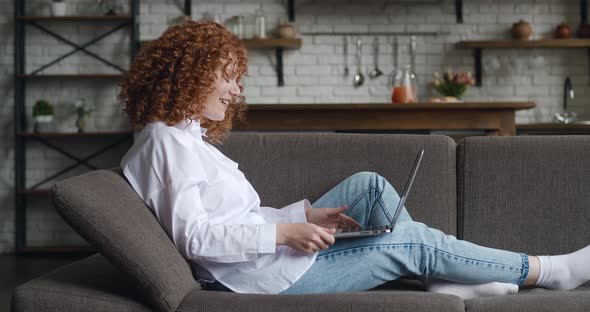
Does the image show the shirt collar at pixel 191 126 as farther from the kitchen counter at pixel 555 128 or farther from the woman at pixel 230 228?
the kitchen counter at pixel 555 128

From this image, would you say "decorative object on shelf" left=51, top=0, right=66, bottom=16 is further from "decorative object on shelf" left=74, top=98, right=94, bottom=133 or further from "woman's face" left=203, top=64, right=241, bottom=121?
"woman's face" left=203, top=64, right=241, bottom=121

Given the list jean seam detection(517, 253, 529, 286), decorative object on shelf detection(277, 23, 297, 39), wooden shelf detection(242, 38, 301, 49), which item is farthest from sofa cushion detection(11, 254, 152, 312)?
decorative object on shelf detection(277, 23, 297, 39)

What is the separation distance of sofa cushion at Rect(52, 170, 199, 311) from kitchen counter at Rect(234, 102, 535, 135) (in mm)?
2920

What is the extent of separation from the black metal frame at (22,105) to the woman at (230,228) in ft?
11.3

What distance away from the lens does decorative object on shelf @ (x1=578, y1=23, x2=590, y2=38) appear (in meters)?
5.36

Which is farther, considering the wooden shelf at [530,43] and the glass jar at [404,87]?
the wooden shelf at [530,43]

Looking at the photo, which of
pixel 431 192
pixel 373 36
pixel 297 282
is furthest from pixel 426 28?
pixel 297 282

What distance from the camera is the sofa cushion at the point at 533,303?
181 cm

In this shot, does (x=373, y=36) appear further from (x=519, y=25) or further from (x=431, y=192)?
(x=431, y=192)

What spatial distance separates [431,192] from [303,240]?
700 millimetres

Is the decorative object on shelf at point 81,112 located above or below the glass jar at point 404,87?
below

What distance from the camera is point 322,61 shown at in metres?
5.53

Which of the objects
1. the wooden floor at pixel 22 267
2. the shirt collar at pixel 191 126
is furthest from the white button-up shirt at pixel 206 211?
the wooden floor at pixel 22 267

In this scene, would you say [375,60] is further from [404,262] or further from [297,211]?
[404,262]
